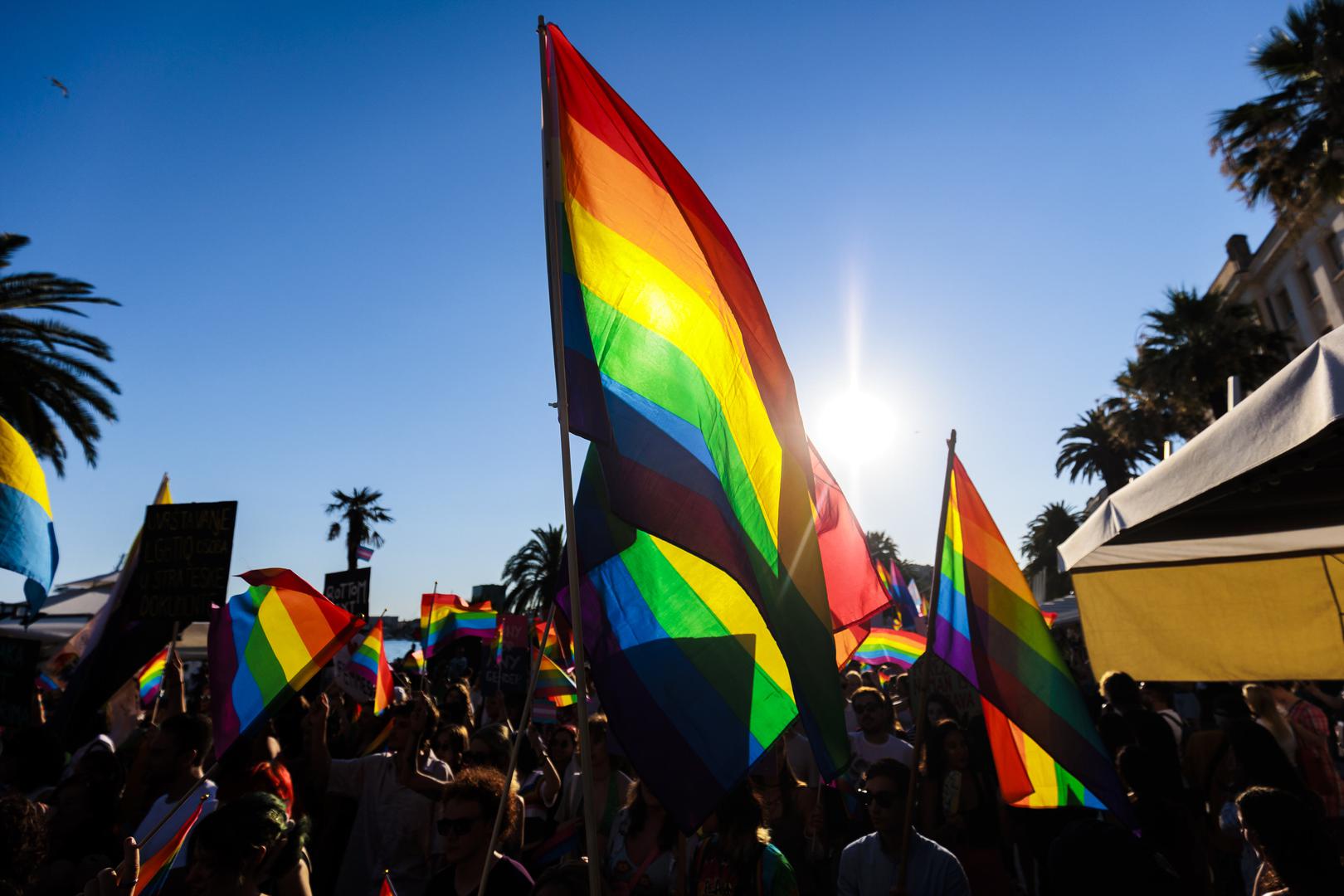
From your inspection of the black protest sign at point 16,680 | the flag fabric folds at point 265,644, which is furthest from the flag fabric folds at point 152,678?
the flag fabric folds at point 265,644

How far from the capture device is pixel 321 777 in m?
5.40

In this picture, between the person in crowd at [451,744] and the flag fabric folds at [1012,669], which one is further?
the person in crowd at [451,744]

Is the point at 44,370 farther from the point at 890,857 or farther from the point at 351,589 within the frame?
the point at 890,857

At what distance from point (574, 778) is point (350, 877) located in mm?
1479

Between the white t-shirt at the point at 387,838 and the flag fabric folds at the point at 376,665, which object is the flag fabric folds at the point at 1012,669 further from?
the flag fabric folds at the point at 376,665

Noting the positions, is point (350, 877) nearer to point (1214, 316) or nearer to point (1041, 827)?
point (1041, 827)

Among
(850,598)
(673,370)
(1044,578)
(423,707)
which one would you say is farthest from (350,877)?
(1044,578)

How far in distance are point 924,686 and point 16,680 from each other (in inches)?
350

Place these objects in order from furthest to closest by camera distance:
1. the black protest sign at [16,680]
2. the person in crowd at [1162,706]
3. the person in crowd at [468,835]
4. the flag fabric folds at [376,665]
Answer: the flag fabric folds at [376,665] < the black protest sign at [16,680] < the person in crowd at [1162,706] < the person in crowd at [468,835]

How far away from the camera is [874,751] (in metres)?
6.71

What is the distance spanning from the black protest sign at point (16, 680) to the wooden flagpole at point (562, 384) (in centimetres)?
827

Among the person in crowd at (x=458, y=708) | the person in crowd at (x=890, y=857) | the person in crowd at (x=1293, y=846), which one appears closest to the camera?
the person in crowd at (x=1293, y=846)

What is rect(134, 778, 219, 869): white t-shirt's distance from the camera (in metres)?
3.31

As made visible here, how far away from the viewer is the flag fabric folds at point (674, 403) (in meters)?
2.88
